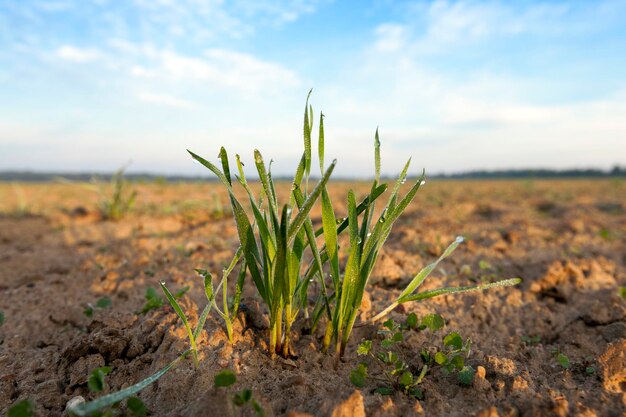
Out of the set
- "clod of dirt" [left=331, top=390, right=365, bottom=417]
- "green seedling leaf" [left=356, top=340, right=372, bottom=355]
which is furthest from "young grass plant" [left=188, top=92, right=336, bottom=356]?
"clod of dirt" [left=331, top=390, right=365, bottom=417]

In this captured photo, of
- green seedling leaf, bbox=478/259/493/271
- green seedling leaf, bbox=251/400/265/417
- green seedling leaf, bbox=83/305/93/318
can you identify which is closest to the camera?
green seedling leaf, bbox=251/400/265/417

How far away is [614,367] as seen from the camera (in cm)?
139

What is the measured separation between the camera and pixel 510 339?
70.0 inches

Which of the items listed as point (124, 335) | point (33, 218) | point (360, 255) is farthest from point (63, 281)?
point (33, 218)

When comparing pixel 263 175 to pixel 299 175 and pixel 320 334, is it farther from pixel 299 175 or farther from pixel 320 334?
pixel 320 334

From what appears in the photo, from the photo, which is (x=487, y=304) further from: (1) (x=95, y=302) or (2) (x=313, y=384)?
(1) (x=95, y=302)

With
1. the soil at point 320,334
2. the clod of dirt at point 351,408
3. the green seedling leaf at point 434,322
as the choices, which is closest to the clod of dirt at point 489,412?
the soil at point 320,334

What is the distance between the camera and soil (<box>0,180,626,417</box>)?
A: 4.07ft

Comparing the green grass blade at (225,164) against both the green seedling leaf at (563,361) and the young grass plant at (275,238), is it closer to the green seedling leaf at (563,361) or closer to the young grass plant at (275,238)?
the young grass plant at (275,238)

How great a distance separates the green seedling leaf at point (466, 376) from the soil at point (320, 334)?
0.06 ft

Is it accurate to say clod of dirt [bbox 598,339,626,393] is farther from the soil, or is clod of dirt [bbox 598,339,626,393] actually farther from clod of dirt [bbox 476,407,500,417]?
clod of dirt [bbox 476,407,500,417]

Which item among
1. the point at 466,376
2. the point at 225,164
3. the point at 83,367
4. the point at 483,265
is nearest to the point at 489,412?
the point at 466,376

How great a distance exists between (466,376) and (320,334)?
0.51 meters

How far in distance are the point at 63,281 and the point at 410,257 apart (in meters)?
2.00
